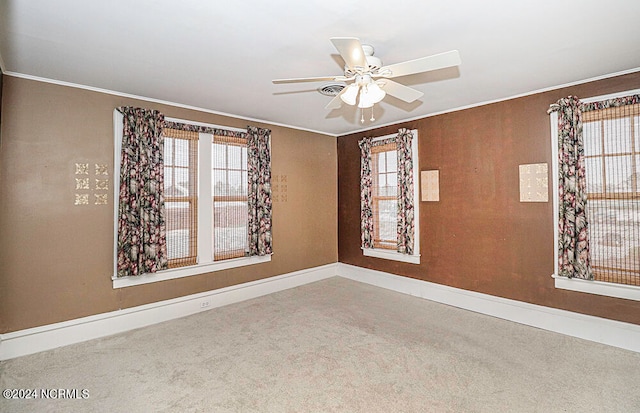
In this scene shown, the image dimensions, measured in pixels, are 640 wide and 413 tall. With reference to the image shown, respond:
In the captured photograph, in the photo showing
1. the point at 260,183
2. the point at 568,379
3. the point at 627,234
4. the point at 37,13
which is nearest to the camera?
the point at 37,13

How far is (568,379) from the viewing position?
2.47 meters

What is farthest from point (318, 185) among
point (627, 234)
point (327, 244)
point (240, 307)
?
point (627, 234)

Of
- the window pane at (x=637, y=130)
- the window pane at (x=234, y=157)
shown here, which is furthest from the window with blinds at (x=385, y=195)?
the window pane at (x=637, y=130)

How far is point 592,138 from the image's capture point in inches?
124

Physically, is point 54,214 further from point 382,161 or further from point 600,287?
point 600,287

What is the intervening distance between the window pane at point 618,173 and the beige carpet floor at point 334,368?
1.63 m

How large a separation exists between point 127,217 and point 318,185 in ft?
10.4

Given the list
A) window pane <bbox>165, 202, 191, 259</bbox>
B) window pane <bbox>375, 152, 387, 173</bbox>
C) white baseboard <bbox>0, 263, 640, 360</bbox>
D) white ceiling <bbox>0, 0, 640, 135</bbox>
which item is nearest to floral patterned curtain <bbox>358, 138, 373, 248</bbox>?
window pane <bbox>375, 152, 387, 173</bbox>

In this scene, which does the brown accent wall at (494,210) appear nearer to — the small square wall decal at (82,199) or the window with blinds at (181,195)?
the window with blinds at (181,195)

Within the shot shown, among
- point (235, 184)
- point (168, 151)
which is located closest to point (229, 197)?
point (235, 184)

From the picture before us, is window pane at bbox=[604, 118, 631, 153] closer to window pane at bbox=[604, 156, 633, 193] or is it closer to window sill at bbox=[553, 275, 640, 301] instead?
window pane at bbox=[604, 156, 633, 193]

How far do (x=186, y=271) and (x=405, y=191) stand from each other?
338cm

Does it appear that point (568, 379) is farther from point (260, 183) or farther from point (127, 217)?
point (127, 217)

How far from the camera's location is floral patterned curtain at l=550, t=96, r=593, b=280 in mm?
3133
